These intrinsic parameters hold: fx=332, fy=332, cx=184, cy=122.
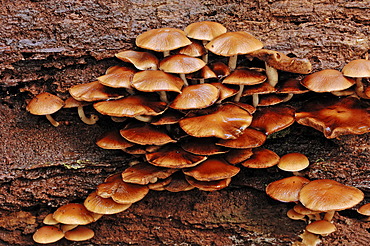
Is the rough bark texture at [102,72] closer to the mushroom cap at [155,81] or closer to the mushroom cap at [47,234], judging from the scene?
the mushroom cap at [47,234]

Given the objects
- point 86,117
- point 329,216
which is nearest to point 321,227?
point 329,216

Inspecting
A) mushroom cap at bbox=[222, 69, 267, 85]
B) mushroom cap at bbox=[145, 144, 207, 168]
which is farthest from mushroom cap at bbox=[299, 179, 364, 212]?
mushroom cap at bbox=[222, 69, 267, 85]

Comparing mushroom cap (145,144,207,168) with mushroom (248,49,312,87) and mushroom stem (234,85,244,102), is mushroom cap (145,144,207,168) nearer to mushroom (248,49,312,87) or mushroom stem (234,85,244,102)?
mushroom stem (234,85,244,102)

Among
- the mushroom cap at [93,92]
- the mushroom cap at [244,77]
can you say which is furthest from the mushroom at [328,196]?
the mushroom cap at [93,92]

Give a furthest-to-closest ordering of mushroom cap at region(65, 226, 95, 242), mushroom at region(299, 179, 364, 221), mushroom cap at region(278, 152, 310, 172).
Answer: mushroom cap at region(65, 226, 95, 242)
mushroom cap at region(278, 152, 310, 172)
mushroom at region(299, 179, 364, 221)

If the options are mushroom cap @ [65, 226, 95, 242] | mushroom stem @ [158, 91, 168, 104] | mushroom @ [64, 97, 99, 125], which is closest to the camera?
mushroom stem @ [158, 91, 168, 104]

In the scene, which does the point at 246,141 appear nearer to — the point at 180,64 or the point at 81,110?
the point at 180,64

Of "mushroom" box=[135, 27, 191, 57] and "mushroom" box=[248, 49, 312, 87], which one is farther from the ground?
"mushroom" box=[135, 27, 191, 57]
